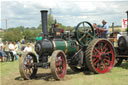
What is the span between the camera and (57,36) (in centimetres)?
738

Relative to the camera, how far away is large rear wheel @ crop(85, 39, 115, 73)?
23.4 ft

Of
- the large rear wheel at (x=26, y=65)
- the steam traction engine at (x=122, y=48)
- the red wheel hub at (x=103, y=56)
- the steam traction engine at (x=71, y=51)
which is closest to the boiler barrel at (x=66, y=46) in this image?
the steam traction engine at (x=71, y=51)

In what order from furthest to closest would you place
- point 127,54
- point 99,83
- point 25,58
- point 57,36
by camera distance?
point 127,54, point 57,36, point 25,58, point 99,83

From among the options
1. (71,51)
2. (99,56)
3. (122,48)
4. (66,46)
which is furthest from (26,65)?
(122,48)

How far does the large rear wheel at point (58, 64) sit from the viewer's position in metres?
5.99

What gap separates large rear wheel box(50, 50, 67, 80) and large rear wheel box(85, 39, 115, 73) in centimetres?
102

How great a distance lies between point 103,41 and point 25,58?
10.5 feet

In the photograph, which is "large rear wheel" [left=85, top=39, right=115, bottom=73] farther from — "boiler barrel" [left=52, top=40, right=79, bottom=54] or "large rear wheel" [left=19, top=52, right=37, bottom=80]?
"large rear wheel" [left=19, top=52, right=37, bottom=80]

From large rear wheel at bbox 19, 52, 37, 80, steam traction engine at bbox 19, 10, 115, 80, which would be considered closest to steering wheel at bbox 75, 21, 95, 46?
steam traction engine at bbox 19, 10, 115, 80

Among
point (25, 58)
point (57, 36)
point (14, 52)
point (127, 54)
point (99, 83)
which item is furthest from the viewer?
point (14, 52)

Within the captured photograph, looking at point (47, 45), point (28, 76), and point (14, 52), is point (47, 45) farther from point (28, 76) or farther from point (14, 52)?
point (14, 52)

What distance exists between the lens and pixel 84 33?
25.5ft

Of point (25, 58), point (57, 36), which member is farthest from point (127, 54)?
point (25, 58)

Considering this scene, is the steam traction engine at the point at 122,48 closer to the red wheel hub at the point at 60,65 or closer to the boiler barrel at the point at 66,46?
the boiler barrel at the point at 66,46
